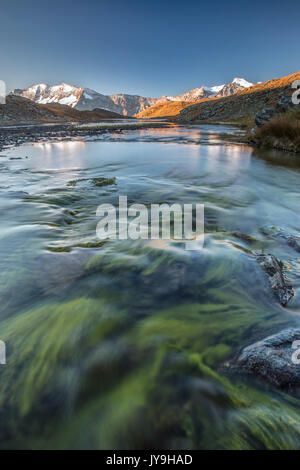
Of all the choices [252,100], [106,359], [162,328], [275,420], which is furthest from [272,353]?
[252,100]

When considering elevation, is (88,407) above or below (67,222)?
below

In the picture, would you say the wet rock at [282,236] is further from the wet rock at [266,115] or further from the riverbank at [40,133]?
the riverbank at [40,133]

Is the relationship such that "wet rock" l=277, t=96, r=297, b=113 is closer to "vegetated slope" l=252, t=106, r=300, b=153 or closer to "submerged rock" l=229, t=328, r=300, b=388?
"vegetated slope" l=252, t=106, r=300, b=153

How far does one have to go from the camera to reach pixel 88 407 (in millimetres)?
1533

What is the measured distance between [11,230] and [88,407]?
361 centimetres

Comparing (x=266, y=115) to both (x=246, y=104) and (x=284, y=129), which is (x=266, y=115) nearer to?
(x=284, y=129)

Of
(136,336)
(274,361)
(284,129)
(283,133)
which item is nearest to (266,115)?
(283,133)

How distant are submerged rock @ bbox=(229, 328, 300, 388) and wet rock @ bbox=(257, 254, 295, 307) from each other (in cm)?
62

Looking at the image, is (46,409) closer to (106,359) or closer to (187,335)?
(106,359)

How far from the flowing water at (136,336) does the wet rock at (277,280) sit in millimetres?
70

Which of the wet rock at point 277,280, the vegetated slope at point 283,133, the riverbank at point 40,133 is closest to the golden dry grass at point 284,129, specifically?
the vegetated slope at point 283,133

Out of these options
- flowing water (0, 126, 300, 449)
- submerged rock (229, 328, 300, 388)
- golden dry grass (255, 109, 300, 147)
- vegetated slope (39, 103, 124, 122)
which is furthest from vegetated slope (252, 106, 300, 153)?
vegetated slope (39, 103, 124, 122)

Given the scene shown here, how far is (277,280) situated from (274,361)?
1.14 meters
